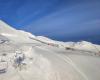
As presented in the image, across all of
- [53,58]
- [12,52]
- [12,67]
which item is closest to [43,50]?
[53,58]

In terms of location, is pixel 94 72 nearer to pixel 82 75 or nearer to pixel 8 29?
pixel 82 75

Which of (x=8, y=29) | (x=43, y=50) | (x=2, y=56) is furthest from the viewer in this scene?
(x=8, y=29)

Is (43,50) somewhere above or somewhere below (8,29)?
below

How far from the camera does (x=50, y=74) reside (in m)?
23.4

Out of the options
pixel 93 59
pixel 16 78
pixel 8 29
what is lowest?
pixel 16 78

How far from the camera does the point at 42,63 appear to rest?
24.8 meters

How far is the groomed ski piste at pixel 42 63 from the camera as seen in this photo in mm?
23016

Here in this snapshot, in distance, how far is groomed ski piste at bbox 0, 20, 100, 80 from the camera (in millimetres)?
23016

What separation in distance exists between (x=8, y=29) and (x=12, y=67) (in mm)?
12544

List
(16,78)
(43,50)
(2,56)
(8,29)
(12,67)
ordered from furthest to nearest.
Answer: (8,29) → (43,50) → (2,56) → (12,67) → (16,78)

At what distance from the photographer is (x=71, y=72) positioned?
2455cm

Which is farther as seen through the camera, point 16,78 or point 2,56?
point 2,56

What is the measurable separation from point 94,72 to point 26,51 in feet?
30.1

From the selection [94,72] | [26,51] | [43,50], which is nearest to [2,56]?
[26,51]
